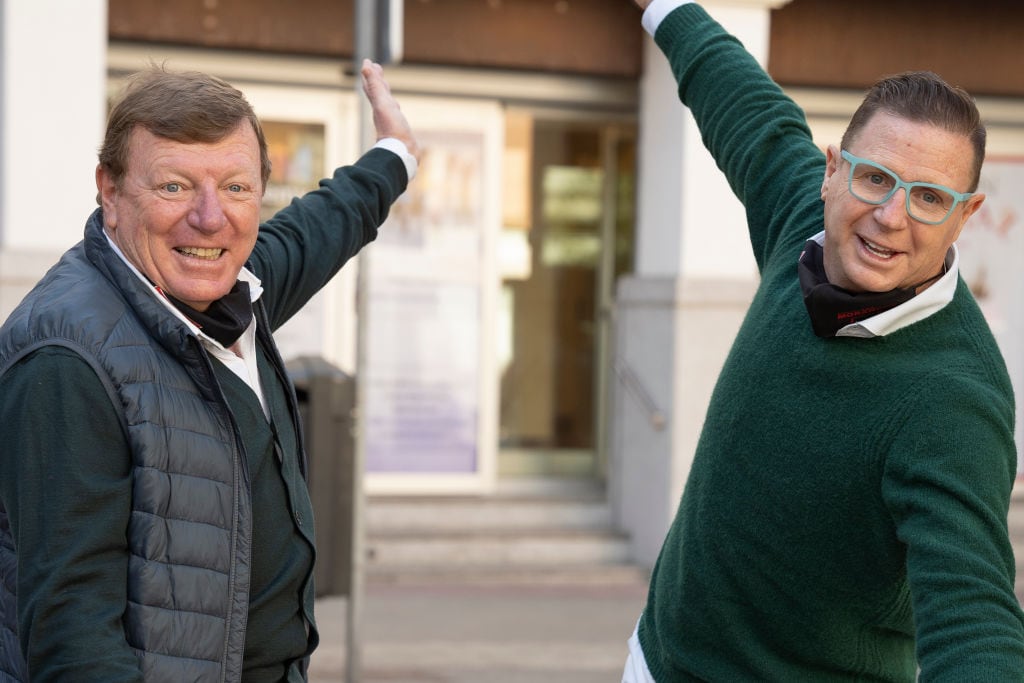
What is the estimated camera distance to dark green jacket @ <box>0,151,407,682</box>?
7.04 ft

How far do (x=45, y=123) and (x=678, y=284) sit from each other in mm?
3736

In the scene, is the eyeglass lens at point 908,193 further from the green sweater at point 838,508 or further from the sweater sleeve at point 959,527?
the sweater sleeve at point 959,527

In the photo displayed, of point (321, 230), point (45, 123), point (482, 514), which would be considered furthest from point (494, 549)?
point (321, 230)

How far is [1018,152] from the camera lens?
10102 millimetres

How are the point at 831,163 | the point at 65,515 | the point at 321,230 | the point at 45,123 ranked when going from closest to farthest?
the point at 65,515
the point at 831,163
the point at 321,230
the point at 45,123

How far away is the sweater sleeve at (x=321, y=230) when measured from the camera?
297 cm

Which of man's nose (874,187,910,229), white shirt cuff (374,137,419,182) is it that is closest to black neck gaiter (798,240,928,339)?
man's nose (874,187,910,229)

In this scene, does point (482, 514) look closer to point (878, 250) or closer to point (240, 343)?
point (240, 343)

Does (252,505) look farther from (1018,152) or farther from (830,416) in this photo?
(1018,152)

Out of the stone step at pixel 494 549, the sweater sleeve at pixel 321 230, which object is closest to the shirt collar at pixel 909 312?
the sweater sleeve at pixel 321 230

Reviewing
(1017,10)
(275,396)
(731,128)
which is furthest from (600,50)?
(275,396)

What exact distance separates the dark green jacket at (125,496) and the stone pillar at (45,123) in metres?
5.34

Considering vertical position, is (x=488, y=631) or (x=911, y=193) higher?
(x=911, y=193)

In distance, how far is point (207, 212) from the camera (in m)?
2.41
